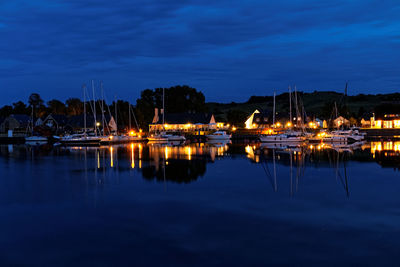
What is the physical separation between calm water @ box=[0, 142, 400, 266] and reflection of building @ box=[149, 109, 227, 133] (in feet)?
299

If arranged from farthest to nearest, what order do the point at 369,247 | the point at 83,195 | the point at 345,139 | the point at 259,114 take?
the point at 259,114 < the point at 345,139 < the point at 83,195 < the point at 369,247

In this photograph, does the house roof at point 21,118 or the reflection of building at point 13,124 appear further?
the house roof at point 21,118

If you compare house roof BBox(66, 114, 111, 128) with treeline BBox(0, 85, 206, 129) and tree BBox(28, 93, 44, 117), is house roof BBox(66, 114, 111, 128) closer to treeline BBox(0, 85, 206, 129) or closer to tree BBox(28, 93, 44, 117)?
treeline BBox(0, 85, 206, 129)

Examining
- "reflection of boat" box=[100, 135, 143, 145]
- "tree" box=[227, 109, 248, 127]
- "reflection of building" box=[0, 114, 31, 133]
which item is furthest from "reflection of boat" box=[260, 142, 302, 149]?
"reflection of building" box=[0, 114, 31, 133]

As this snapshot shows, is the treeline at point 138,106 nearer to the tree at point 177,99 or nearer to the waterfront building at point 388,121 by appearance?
the tree at point 177,99

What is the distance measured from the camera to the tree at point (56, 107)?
164 m

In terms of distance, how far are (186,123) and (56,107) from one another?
64330 mm

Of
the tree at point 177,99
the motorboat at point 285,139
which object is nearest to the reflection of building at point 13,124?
the tree at point 177,99

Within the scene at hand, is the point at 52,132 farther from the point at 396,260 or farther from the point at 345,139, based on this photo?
the point at 396,260

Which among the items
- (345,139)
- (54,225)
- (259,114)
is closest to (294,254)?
(54,225)

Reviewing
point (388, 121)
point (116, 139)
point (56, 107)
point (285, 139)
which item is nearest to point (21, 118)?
point (56, 107)

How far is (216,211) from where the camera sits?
66.0 ft

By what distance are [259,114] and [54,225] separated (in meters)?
129

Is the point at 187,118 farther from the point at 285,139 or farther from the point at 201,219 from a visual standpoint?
the point at 201,219
